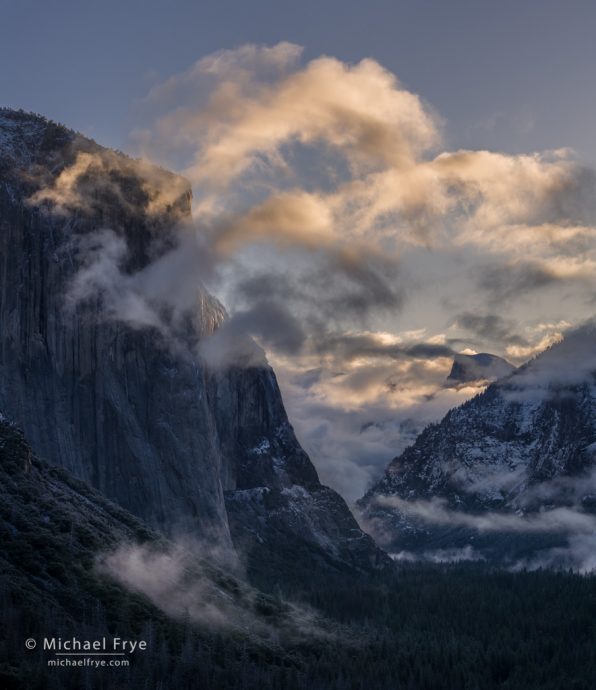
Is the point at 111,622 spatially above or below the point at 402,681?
above

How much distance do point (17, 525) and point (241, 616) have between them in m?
49.8

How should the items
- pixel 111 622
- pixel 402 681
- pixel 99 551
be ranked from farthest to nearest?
pixel 402 681, pixel 99 551, pixel 111 622

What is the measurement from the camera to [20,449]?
182875 millimetres

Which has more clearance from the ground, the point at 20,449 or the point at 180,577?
the point at 20,449

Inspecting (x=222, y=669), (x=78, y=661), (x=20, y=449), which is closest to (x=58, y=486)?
(x=20, y=449)

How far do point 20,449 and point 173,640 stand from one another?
46.7 metres

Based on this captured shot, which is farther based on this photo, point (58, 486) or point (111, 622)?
point (58, 486)

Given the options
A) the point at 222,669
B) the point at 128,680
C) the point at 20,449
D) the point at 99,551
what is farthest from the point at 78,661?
the point at 20,449

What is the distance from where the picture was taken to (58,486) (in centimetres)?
19225

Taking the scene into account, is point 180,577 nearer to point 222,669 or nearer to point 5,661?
point 222,669

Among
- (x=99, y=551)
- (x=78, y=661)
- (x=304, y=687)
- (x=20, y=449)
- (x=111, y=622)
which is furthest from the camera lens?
(x=20, y=449)

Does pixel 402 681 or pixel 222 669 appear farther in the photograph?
pixel 402 681

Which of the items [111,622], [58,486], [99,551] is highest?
[58,486]

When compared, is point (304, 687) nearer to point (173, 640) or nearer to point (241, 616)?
point (173, 640)
